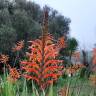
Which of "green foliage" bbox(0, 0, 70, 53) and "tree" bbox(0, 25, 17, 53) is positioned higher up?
"green foliage" bbox(0, 0, 70, 53)

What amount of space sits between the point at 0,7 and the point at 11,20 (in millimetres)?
1631

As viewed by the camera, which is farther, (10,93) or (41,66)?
(10,93)

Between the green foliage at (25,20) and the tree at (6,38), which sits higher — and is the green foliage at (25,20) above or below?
above

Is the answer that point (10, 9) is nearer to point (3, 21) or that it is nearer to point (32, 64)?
point (3, 21)

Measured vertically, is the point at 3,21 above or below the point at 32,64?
above

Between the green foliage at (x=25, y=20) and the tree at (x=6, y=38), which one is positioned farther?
the green foliage at (x=25, y=20)

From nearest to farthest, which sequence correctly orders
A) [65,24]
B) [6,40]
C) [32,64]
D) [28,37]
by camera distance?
[32,64] < [6,40] < [28,37] < [65,24]

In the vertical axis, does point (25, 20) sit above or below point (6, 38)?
above

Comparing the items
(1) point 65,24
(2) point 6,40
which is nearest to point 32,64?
(2) point 6,40

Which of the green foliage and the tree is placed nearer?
the tree

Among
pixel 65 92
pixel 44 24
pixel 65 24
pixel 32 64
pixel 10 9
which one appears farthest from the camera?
pixel 65 24

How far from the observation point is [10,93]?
3.77 m

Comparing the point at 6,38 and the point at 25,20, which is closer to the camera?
the point at 6,38

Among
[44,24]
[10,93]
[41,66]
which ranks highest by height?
[44,24]
